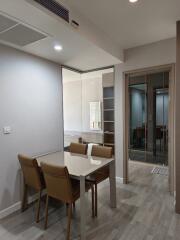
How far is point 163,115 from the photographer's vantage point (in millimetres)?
4871

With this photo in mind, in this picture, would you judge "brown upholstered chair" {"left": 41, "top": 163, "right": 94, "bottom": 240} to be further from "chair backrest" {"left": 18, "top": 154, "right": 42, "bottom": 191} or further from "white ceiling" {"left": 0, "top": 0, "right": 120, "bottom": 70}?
"white ceiling" {"left": 0, "top": 0, "right": 120, "bottom": 70}

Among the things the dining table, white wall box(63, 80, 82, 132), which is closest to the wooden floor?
the dining table

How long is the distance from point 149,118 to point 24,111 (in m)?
3.59

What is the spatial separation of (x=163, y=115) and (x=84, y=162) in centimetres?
322

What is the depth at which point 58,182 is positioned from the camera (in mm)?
2066

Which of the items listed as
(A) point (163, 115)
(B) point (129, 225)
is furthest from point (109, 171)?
(A) point (163, 115)

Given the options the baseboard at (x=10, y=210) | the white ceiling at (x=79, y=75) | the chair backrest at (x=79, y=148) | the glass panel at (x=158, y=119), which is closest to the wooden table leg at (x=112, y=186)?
the chair backrest at (x=79, y=148)

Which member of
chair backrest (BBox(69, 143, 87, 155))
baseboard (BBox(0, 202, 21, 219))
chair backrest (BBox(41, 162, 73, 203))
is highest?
chair backrest (BBox(69, 143, 87, 155))

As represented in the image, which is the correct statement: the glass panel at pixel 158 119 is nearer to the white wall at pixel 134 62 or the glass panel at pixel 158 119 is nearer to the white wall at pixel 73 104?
the white wall at pixel 134 62

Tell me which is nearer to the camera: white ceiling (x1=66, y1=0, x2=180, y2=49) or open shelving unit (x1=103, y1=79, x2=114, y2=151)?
white ceiling (x1=66, y1=0, x2=180, y2=49)

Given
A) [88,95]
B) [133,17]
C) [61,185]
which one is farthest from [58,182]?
[88,95]

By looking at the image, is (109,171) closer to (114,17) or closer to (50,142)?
(50,142)

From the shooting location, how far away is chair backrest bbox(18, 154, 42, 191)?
2.36 meters

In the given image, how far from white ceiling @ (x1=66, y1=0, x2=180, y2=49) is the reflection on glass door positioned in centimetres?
196
